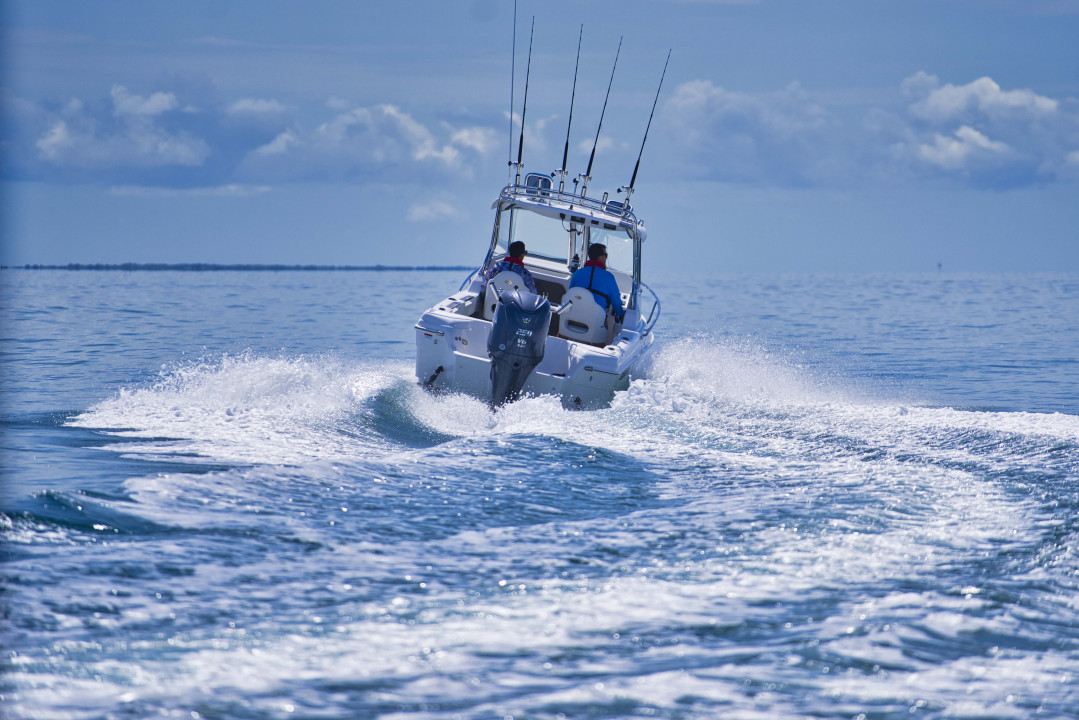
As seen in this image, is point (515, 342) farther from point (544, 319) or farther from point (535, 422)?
point (535, 422)

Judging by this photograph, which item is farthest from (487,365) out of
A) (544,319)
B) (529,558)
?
(529,558)

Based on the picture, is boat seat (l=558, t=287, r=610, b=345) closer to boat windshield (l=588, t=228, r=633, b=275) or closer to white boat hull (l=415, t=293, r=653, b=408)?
white boat hull (l=415, t=293, r=653, b=408)

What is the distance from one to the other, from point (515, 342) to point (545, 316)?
41cm

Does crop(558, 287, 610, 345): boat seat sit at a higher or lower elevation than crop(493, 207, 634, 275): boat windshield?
lower

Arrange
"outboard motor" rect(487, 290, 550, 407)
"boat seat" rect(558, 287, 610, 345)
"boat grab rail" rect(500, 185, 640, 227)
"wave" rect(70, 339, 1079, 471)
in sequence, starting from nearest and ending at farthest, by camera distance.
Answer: "wave" rect(70, 339, 1079, 471) < "outboard motor" rect(487, 290, 550, 407) < "boat seat" rect(558, 287, 610, 345) < "boat grab rail" rect(500, 185, 640, 227)

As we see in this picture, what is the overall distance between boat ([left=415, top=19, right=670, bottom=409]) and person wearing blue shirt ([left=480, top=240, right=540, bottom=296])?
0.09 metres

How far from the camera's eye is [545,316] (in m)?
8.48

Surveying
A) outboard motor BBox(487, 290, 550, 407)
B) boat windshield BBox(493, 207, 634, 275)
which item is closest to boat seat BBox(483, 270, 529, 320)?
outboard motor BBox(487, 290, 550, 407)

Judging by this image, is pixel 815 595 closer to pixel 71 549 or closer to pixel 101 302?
pixel 71 549

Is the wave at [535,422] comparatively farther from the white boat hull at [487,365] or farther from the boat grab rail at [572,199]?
the boat grab rail at [572,199]

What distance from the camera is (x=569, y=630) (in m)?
3.44

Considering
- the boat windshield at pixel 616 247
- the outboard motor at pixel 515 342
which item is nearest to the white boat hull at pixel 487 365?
the outboard motor at pixel 515 342

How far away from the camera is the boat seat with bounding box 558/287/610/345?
9695 mm

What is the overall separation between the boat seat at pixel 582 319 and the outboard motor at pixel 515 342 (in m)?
1.25
